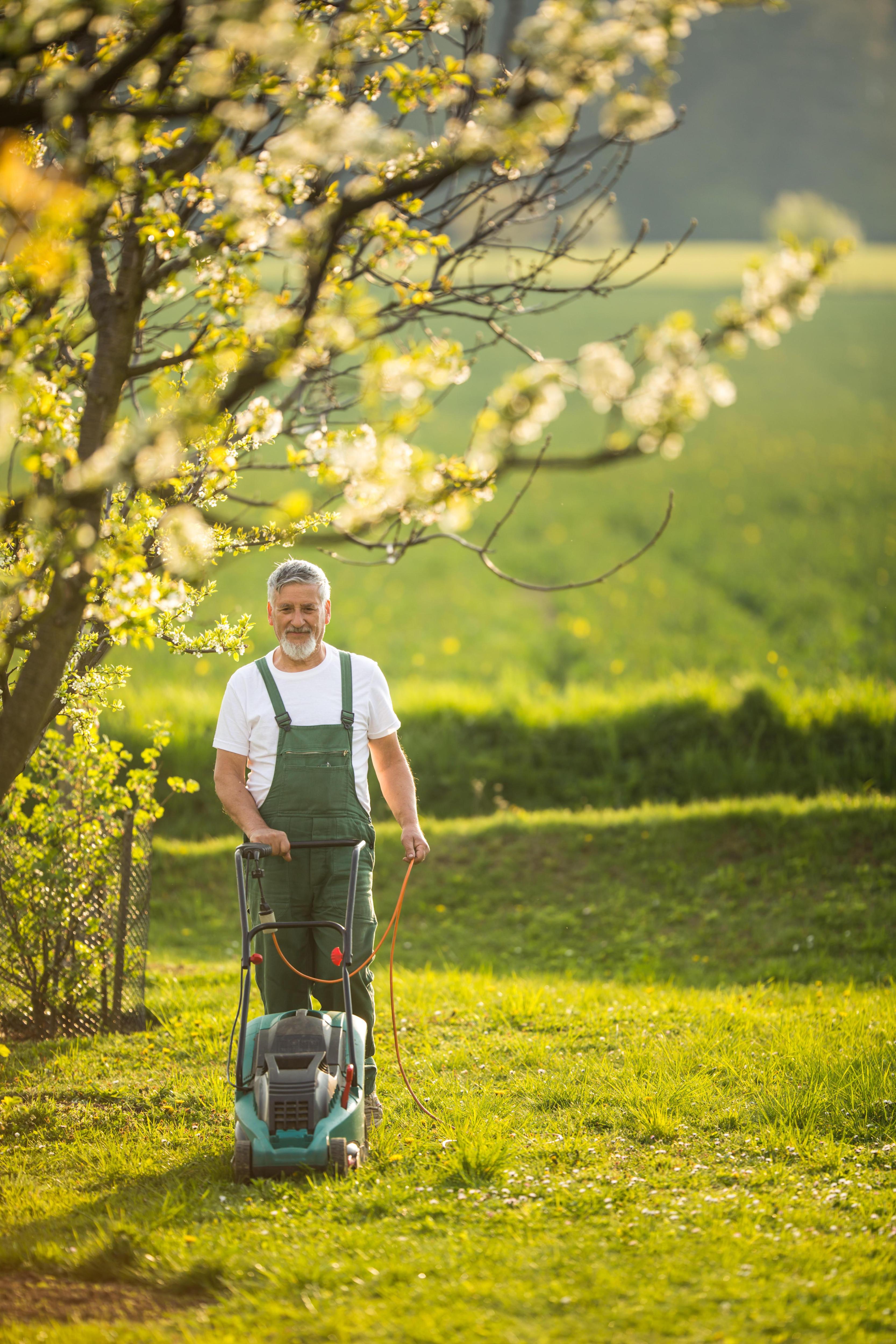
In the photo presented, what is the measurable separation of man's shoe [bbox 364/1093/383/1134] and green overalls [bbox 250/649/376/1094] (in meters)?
0.10

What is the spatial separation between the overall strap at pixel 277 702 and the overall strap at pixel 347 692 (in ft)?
0.74

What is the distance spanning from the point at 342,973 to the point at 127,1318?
1352 millimetres

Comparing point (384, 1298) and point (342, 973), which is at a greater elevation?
point (342, 973)

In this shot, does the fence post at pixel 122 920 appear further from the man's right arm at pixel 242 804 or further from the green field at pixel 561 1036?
the man's right arm at pixel 242 804

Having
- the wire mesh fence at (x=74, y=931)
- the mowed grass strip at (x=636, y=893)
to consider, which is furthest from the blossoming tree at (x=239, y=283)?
the mowed grass strip at (x=636, y=893)

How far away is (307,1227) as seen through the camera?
12.2 ft

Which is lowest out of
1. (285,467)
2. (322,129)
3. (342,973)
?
(342,973)

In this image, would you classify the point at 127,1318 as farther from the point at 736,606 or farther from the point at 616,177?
the point at 736,606

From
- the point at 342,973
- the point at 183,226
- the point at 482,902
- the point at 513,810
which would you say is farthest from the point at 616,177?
the point at 513,810

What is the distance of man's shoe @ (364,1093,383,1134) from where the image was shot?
4680mm

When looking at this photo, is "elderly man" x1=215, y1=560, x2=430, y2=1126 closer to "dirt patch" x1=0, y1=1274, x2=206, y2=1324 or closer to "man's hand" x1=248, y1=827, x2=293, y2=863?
"man's hand" x1=248, y1=827, x2=293, y2=863

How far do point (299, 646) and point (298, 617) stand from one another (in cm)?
13

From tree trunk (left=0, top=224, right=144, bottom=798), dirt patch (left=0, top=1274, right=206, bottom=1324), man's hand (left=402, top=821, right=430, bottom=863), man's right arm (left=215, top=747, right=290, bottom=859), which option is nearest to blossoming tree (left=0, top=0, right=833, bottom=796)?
tree trunk (left=0, top=224, right=144, bottom=798)

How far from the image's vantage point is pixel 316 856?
450 cm
